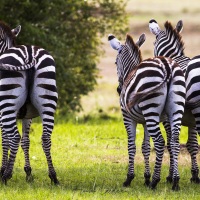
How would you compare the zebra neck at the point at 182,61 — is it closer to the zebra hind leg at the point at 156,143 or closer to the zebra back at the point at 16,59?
the zebra hind leg at the point at 156,143

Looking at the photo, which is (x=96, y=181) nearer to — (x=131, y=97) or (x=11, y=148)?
(x=11, y=148)

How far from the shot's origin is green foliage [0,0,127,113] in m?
21.2

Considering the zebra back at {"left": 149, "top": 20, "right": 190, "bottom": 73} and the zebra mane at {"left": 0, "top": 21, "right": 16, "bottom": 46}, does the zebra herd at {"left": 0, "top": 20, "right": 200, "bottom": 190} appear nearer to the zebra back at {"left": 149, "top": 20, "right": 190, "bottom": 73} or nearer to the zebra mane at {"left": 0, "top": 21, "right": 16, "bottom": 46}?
the zebra mane at {"left": 0, "top": 21, "right": 16, "bottom": 46}

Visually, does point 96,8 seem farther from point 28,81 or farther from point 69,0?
point 28,81

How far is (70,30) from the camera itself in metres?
23.2

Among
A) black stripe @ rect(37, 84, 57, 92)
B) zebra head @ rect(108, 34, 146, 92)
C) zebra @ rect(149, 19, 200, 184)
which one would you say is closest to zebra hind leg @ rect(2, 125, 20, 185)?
black stripe @ rect(37, 84, 57, 92)

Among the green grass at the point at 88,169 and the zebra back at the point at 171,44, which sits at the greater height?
the zebra back at the point at 171,44

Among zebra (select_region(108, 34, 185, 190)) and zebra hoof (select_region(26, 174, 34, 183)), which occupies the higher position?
zebra (select_region(108, 34, 185, 190))

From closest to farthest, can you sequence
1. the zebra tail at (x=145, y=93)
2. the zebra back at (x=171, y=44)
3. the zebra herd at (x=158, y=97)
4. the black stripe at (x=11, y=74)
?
the zebra tail at (x=145, y=93) → the zebra herd at (x=158, y=97) → the black stripe at (x=11, y=74) → the zebra back at (x=171, y=44)

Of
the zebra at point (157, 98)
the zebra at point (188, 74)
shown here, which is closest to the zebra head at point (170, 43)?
the zebra at point (188, 74)

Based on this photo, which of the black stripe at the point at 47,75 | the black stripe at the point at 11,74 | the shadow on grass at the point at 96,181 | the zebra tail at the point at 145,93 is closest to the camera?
the zebra tail at the point at 145,93

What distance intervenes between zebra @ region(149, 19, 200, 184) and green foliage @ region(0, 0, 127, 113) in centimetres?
865

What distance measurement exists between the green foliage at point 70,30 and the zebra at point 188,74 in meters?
8.65

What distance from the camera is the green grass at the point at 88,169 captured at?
10.2m
